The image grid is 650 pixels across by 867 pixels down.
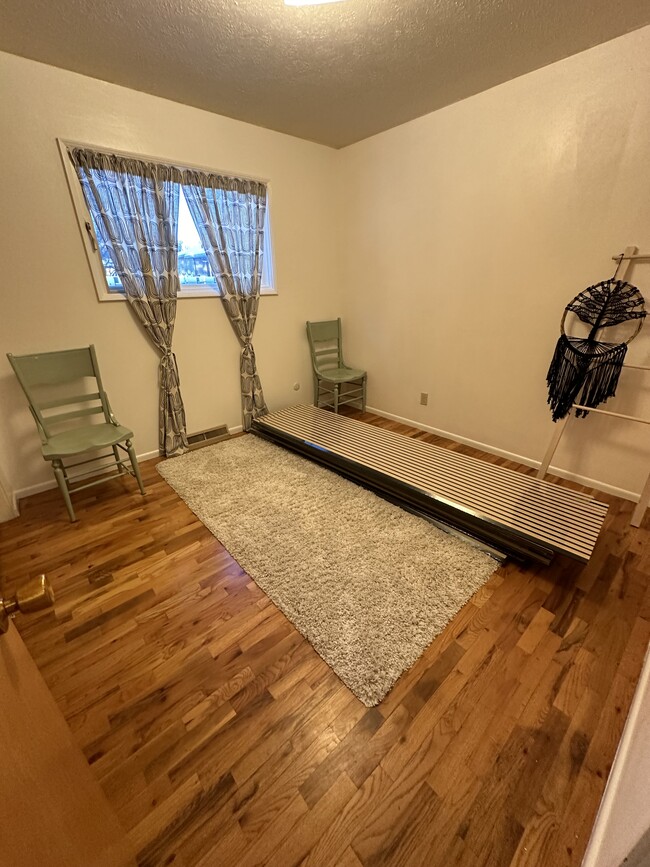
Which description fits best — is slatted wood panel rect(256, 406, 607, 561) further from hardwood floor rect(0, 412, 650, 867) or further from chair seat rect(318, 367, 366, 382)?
chair seat rect(318, 367, 366, 382)

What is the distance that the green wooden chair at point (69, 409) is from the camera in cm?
212

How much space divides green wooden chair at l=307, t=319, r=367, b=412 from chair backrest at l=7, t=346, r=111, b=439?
6.27ft

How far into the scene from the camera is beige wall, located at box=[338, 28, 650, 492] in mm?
1961

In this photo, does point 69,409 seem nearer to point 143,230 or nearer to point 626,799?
point 143,230

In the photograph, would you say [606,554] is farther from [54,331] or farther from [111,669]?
[54,331]

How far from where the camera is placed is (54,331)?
7.59 ft

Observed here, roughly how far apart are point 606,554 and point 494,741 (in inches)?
49.4

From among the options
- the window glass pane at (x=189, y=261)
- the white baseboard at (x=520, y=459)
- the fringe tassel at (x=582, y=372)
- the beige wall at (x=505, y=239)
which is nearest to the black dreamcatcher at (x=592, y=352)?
the fringe tassel at (x=582, y=372)

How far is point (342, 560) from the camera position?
183cm

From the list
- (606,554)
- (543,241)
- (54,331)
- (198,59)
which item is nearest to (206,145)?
(198,59)

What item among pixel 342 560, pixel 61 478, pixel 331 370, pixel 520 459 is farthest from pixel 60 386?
pixel 520 459

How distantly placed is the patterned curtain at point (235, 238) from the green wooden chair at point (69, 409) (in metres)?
1.17

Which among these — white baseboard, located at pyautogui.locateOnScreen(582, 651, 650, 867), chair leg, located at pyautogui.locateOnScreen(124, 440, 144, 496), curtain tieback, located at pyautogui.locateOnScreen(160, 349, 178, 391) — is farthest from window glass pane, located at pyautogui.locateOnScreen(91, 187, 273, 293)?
white baseboard, located at pyautogui.locateOnScreen(582, 651, 650, 867)

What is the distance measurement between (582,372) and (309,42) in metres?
2.41
